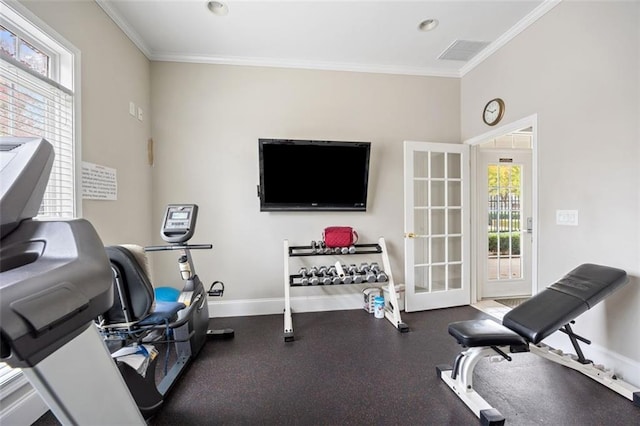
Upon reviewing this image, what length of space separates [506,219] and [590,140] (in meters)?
1.80

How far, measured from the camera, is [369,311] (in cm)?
309

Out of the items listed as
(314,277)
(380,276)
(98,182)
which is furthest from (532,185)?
(98,182)

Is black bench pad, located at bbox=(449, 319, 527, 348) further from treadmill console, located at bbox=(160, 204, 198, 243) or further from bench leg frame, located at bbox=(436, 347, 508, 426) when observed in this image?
treadmill console, located at bbox=(160, 204, 198, 243)

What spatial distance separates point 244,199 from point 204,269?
0.92 meters

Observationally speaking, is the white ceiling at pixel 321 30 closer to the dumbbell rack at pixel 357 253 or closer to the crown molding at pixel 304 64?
the crown molding at pixel 304 64

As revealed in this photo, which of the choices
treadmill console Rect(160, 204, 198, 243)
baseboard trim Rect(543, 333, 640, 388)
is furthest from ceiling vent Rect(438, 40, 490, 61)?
treadmill console Rect(160, 204, 198, 243)

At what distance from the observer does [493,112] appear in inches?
114

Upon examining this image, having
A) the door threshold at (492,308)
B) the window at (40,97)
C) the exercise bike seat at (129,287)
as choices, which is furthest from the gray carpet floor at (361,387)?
the window at (40,97)

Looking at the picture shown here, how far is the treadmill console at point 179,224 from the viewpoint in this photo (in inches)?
83.0

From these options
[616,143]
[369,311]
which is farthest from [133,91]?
[616,143]

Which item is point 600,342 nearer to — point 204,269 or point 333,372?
point 333,372

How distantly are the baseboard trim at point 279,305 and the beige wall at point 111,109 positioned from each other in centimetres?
113

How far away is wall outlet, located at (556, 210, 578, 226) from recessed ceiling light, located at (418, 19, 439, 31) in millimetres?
2052

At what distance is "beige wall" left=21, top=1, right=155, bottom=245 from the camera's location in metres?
1.93
